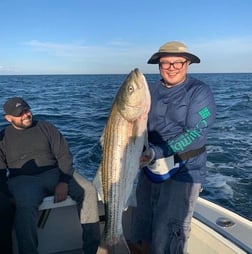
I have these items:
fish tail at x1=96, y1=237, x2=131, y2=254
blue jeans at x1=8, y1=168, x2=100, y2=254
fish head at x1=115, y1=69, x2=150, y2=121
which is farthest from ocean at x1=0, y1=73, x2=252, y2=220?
fish head at x1=115, y1=69, x2=150, y2=121

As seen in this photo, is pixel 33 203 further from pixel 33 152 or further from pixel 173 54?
pixel 173 54

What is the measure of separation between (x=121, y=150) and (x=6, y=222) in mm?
1663

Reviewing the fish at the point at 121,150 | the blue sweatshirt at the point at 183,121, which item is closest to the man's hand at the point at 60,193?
the fish at the point at 121,150

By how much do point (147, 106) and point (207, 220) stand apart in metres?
1.66

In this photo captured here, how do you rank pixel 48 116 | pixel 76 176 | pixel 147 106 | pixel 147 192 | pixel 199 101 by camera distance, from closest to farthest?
pixel 147 106 < pixel 199 101 < pixel 147 192 < pixel 76 176 < pixel 48 116

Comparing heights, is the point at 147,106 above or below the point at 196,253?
above

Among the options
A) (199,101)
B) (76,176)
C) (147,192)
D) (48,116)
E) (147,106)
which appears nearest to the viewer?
(147,106)

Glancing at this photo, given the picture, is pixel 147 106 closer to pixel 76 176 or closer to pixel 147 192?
pixel 147 192

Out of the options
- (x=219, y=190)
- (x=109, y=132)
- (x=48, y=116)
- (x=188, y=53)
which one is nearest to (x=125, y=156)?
(x=109, y=132)

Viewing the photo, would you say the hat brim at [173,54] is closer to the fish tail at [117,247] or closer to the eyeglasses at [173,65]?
the eyeglasses at [173,65]

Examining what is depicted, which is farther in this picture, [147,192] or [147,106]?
[147,192]

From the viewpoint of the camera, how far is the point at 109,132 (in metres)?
3.07

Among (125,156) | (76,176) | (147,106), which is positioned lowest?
(76,176)

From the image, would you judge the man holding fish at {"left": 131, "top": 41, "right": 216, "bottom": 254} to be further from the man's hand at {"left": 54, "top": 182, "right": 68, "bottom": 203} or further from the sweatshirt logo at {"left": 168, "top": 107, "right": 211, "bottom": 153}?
the man's hand at {"left": 54, "top": 182, "right": 68, "bottom": 203}
